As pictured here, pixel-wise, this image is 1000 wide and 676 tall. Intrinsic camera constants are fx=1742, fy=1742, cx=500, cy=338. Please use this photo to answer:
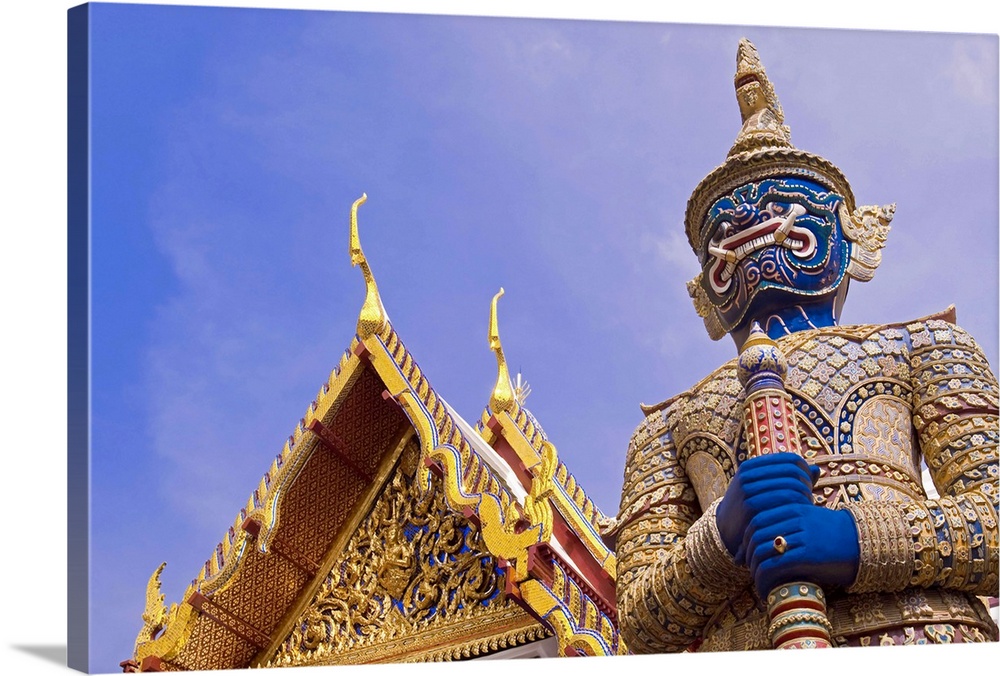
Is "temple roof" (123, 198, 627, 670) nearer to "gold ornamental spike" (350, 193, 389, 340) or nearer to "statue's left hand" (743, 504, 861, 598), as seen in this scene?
"gold ornamental spike" (350, 193, 389, 340)

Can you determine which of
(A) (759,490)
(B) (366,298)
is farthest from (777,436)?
(B) (366,298)

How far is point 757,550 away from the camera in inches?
183

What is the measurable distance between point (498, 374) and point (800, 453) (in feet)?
5.55

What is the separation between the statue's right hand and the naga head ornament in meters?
0.84

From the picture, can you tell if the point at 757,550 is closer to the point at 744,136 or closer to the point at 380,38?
the point at 744,136

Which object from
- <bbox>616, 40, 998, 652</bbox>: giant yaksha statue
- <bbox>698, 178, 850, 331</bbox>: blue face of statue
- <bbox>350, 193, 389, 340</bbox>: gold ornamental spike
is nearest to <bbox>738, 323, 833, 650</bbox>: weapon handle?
<bbox>616, 40, 998, 652</bbox>: giant yaksha statue

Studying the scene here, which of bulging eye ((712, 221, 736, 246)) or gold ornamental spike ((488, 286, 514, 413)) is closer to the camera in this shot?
bulging eye ((712, 221, 736, 246))

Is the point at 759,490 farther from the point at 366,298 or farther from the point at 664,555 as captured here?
the point at 366,298

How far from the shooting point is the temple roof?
598 cm

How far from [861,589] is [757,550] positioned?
346mm

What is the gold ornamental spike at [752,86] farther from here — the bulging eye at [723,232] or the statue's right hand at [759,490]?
the statue's right hand at [759,490]

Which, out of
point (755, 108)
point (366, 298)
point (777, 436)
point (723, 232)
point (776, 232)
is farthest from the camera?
point (366, 298)

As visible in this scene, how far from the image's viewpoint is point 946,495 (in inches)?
199

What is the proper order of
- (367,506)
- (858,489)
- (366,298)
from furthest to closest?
(367,506) → (366,298) → (858,489)
